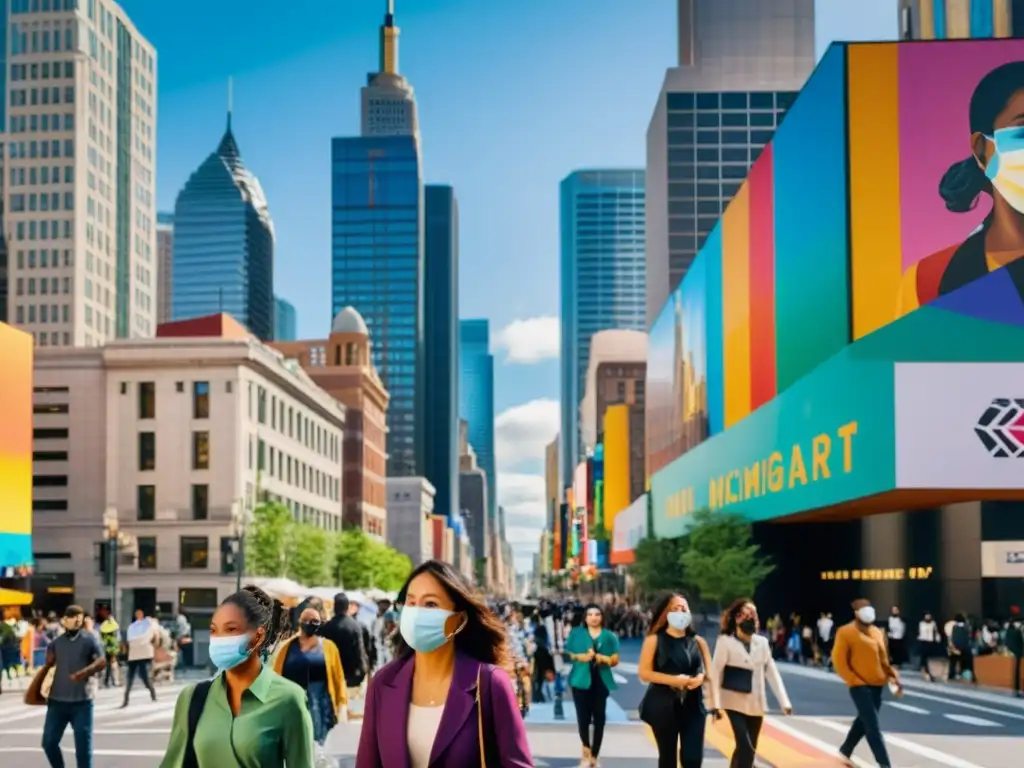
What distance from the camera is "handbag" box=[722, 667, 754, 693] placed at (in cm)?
1243

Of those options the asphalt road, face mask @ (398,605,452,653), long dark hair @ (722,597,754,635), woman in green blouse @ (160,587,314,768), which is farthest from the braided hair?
the asphalt road

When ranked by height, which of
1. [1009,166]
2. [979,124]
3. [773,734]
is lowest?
[773,734]

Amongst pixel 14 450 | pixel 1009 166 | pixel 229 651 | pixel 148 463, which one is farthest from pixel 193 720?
pixel 148 463

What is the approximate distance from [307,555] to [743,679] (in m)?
71.0

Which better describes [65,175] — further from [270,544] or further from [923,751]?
[923,751]

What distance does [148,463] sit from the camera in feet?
280

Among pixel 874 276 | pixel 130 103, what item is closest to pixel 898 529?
pixel 874 276

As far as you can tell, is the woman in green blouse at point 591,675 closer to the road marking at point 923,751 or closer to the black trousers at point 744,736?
the black trousers at point 744,736

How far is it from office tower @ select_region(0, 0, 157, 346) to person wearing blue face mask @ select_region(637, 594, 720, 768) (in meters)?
126

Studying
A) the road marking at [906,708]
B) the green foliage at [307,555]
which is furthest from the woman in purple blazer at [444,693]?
the green foliage at [307,555]

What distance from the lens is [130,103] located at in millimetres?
148500

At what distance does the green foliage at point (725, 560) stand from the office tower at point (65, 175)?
284 feet

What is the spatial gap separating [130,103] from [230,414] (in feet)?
243

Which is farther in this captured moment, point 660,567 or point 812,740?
point 660,567
